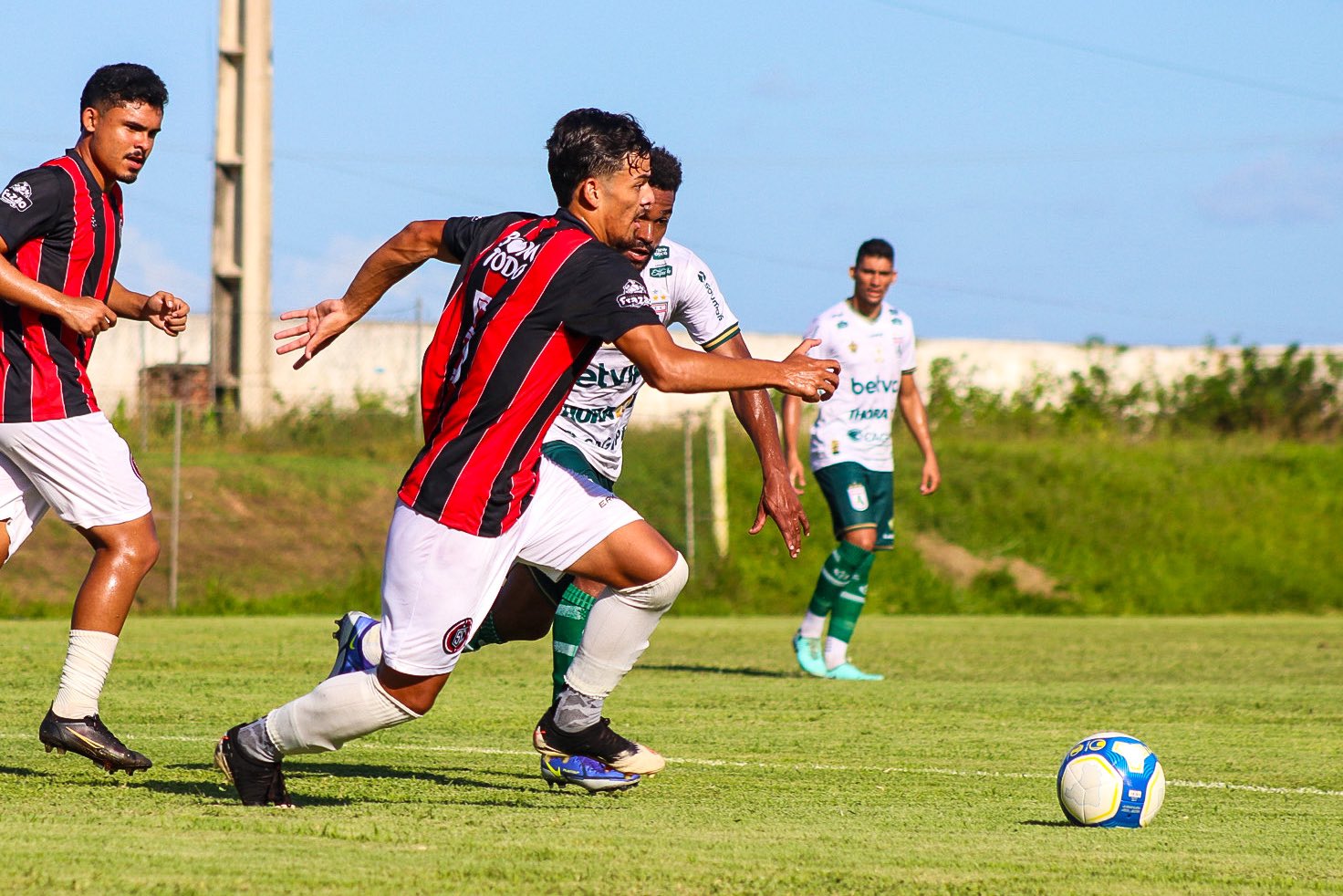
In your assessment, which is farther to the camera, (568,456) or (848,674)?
(848,674)

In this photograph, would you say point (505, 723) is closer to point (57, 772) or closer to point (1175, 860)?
point (57, 772)

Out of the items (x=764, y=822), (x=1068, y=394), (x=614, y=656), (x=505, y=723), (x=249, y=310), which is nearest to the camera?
(x=764, y=822)

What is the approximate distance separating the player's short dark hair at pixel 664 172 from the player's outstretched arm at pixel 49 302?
7.39 feet

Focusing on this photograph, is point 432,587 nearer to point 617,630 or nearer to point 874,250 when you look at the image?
point 617,630

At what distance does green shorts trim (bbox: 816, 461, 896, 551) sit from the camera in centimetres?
1084

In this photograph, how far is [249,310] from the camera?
22484mm

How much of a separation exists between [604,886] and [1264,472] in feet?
80.2

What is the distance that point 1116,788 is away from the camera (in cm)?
502

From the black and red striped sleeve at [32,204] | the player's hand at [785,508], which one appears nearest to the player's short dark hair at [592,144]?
the player's hand at [785,508]

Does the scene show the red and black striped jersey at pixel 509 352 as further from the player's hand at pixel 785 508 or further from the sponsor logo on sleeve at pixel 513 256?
the player's hand at pixel 785 508

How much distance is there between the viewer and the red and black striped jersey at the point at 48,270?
5.59 m

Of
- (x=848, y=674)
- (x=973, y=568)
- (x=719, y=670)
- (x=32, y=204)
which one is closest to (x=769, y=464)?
(x=32, y=204)

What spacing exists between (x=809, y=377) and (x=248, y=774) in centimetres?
193

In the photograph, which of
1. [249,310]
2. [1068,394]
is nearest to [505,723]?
[249,310]
